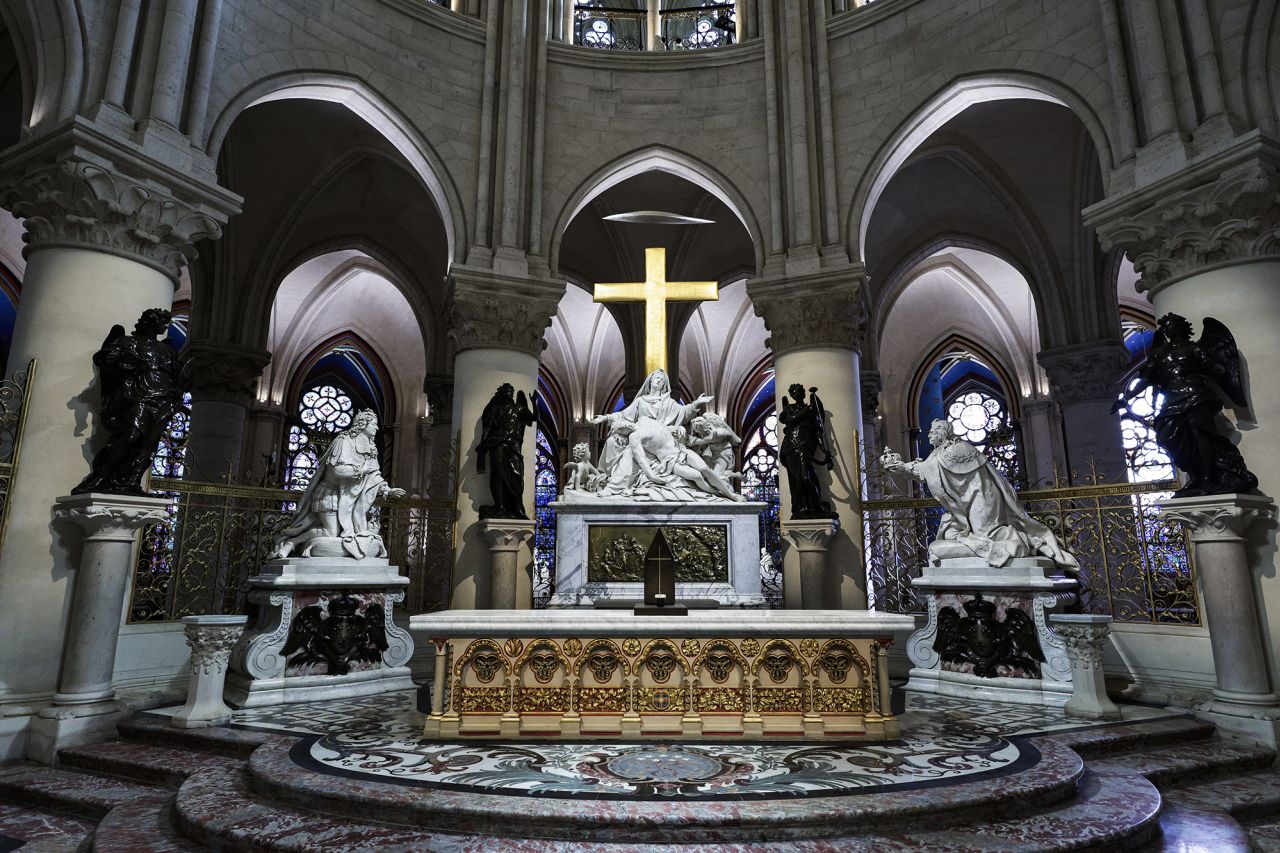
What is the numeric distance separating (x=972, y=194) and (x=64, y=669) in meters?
15.0

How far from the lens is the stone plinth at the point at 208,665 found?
19.5 ft

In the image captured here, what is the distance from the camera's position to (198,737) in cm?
554

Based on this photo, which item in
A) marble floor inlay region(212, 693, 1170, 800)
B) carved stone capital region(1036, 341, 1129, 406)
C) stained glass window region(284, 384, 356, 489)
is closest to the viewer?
marble floor inlay region(212, 693, 1170, 800)

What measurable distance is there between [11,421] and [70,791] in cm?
284

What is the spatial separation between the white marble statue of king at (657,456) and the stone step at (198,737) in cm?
435

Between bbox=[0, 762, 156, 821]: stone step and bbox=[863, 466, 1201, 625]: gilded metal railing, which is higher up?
bbox=[863, 466, 1201, 625]: gilded metal railing

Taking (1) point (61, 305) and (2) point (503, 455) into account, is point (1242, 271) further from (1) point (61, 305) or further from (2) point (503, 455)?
(1) point (61, 305)

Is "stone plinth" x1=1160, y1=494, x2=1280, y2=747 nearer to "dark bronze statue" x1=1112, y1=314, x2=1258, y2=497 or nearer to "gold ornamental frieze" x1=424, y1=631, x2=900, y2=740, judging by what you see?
"dark bronze statue" x1=1112, y1=314, x2=1258, y2=497

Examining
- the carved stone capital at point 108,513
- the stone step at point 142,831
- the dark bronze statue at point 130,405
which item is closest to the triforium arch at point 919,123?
the dark bronze statue at point 130,405

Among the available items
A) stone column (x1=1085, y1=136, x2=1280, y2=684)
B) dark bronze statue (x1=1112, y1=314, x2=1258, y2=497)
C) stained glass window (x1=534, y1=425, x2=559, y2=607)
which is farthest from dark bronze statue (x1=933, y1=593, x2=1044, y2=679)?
stained glass window (x1=534, y1=425, x2=559, y2=607)

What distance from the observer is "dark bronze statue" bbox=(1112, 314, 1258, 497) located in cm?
627

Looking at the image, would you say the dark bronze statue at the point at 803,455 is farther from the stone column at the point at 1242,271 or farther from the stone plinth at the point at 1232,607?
the stone plinth at the point at 1232,607

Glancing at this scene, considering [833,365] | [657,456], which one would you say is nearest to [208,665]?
[657,456]

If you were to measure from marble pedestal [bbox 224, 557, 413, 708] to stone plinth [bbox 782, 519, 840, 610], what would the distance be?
4.75 m
